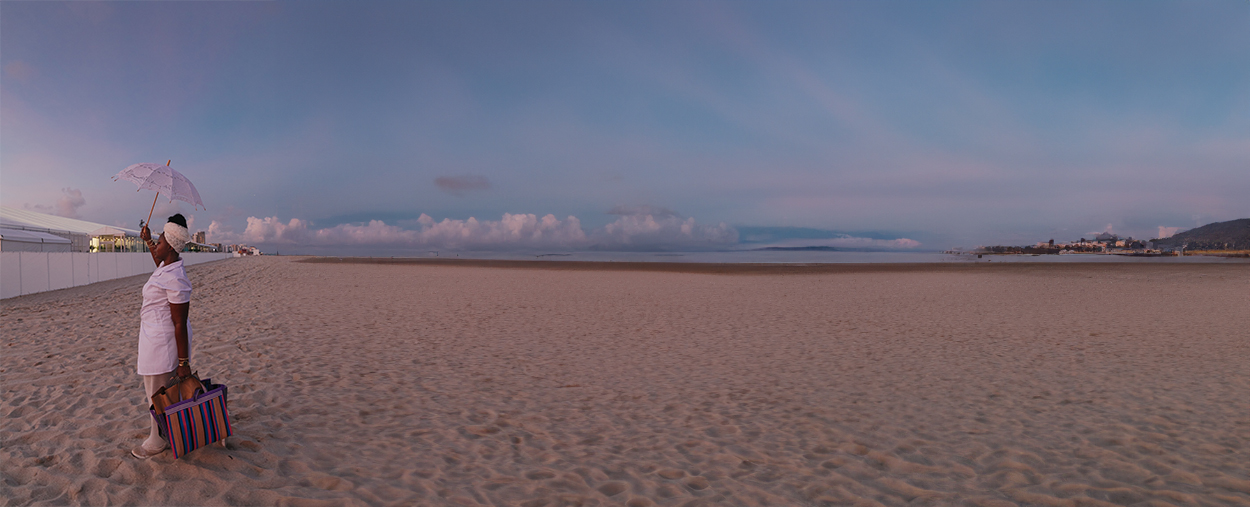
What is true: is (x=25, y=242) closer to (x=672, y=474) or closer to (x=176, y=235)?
(x=176, y=235)

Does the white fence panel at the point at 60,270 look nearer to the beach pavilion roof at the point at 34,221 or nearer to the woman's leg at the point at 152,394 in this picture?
the beach pavilion roof at the point at 34,221

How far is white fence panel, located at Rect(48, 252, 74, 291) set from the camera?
790 inches

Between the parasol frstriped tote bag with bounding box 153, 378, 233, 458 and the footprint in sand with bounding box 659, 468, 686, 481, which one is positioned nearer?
the parasol frstriped tote bag with bounding box 153, 378, 233, 458

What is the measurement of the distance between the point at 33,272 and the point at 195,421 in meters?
23.4

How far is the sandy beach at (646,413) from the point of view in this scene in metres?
4.06

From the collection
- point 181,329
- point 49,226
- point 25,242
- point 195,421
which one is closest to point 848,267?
point 195,421

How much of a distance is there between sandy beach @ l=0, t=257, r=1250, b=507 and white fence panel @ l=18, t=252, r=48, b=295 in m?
8.55

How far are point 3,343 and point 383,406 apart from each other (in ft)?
28.0

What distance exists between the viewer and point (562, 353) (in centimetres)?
930

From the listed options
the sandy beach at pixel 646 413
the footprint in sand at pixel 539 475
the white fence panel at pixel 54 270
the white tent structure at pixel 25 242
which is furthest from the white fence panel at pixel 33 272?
the footprint in sand at pixel 539 475

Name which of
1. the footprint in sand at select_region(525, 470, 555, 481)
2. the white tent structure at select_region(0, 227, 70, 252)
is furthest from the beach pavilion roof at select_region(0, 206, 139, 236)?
the footprint in sand at select_region(525, 470, 555, 481)

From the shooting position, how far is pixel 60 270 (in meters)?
20.7

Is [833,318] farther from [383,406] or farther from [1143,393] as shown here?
[383,406]

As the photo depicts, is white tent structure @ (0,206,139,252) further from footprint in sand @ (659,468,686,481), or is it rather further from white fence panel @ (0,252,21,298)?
footprint in sand @ (659,468,686,481)
